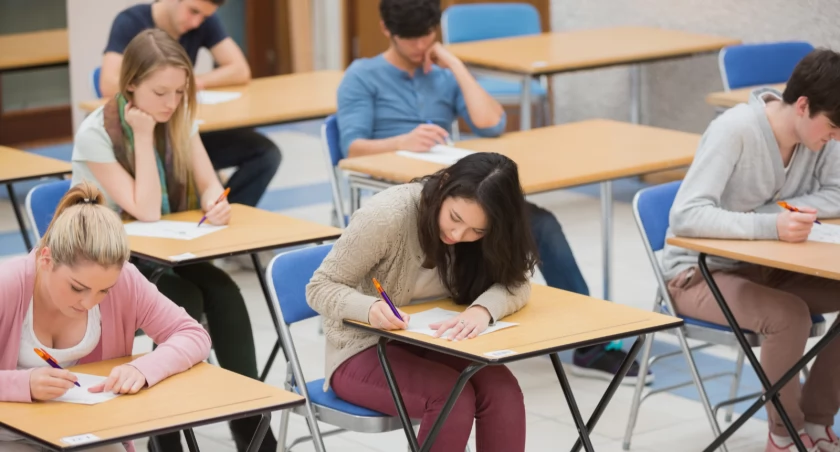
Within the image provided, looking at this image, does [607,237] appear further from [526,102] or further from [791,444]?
[526,102]

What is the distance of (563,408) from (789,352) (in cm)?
86

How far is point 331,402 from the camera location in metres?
2.86

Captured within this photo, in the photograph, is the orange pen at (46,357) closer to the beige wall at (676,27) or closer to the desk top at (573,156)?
the desk top at (573,156)

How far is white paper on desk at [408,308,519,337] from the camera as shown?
2.67 m

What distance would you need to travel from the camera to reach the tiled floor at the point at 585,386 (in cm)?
366

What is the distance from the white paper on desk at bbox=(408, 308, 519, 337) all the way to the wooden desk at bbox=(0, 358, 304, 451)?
1.32 ft

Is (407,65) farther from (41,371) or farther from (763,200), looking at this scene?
(41,371)

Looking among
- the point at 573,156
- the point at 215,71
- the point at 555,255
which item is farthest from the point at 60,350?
the point at 215,71

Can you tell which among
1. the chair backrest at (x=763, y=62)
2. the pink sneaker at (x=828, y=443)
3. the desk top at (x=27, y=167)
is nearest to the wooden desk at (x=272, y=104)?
the desk top at (x=27, y=167)

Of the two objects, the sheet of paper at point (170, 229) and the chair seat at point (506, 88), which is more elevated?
the sheet of paper at point (170, 229)

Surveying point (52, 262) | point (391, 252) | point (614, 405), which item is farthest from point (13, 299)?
point (614, 405)

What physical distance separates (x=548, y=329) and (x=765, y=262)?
705 millimetres

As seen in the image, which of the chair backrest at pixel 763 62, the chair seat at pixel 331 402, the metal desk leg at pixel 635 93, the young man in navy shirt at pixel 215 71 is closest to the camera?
the chair seat at pixel 331 402

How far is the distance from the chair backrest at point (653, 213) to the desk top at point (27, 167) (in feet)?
5.90
